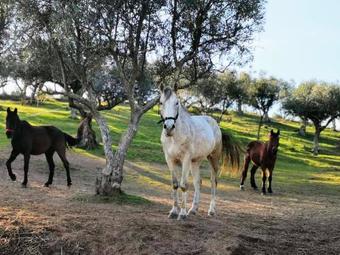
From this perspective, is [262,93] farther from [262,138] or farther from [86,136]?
[86,136]

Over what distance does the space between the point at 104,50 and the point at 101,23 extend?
926mm

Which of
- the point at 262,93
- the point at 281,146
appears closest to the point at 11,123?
the point at 281,146

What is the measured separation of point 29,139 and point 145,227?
7.86m

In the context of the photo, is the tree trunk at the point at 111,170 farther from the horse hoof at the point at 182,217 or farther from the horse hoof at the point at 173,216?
the horse hoof at the point at 182,217

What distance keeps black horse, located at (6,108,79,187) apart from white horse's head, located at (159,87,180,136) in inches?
260

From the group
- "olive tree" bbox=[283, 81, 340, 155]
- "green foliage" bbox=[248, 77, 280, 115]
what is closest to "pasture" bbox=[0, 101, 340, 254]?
"olive tree" bbox=[283, 81, 340, 155]

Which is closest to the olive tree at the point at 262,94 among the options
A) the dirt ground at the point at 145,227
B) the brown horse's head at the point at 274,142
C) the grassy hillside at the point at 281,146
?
the grassy hillside at the point at 281,146

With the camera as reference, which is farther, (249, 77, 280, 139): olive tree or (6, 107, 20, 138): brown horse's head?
(249, 77, 280, 139): olive tree

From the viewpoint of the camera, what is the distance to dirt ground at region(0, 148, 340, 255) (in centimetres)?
848

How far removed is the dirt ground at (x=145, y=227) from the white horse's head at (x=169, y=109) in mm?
2015

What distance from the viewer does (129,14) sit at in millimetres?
14703

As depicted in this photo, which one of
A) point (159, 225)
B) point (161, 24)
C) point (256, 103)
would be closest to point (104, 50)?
point (161, 24)

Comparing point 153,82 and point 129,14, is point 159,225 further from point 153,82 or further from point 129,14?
point 153,82

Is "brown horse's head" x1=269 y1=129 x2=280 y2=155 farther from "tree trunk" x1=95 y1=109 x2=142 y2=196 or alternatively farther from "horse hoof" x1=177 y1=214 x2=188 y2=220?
"horse hoof" x1=177 y1=214 x2=188 y2=220
